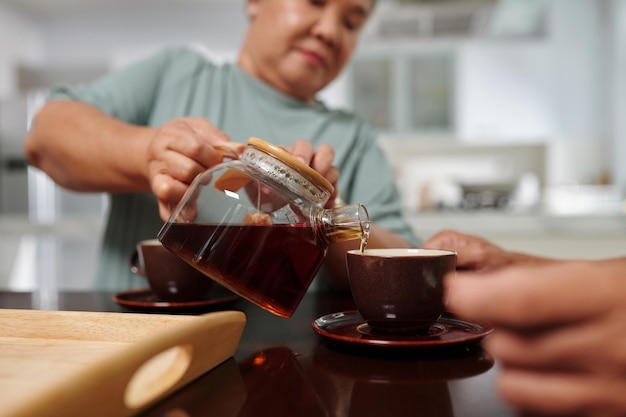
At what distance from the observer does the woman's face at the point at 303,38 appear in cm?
110

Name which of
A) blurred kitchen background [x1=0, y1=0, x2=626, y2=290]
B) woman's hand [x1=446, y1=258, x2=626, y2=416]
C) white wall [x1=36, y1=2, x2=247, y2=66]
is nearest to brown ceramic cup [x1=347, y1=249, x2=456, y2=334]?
woman's hand [x1=446, y1=258, x2=626, y2=416]

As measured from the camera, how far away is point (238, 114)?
1229 millimetres

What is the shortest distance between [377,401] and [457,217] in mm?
2203

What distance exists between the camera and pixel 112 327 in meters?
0.49

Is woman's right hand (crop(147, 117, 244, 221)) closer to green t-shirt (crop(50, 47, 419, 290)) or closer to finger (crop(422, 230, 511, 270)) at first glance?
finger (crop(422, 230, 511, 270))

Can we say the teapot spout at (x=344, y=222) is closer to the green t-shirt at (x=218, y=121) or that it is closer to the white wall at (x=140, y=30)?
the green t-shirt at (x=218, y=121)

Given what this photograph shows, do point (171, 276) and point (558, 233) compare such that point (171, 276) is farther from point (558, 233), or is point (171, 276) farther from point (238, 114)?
point (558, 233)

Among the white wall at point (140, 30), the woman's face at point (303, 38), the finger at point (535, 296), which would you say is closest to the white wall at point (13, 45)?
the white wall at point (140, 30)

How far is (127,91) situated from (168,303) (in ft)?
1.94

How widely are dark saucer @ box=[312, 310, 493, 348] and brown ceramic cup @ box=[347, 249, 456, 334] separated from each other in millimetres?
15

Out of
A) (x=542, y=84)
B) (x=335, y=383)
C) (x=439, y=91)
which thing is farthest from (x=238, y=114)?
(x=542, y=84)

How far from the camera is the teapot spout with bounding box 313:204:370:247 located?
524mm

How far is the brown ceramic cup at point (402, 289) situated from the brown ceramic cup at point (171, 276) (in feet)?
0.89

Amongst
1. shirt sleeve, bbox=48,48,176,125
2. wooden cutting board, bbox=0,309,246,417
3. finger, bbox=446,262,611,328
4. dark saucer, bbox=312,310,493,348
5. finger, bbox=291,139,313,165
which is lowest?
dark saucer, bbox=312,310,493,348
